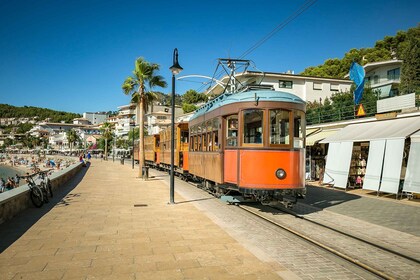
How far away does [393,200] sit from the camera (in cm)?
1328

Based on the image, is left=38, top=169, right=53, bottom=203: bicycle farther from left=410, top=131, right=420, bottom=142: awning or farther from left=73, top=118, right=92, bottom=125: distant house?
left=73, top=118, right=92, bottom=125: distant house

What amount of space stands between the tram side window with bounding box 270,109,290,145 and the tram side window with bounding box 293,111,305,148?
0.71 feet

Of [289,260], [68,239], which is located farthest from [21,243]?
[289,260]

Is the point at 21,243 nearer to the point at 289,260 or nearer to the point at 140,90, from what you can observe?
the point at 289,260

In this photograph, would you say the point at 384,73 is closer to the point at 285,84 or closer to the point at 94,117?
the point at 285,84

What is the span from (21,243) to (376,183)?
44.1 feet

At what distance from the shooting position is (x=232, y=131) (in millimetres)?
10031

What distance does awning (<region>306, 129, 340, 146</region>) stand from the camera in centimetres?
1911

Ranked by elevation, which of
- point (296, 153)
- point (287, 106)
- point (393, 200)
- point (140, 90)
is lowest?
point (393, 200)

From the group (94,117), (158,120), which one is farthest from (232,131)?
(94,117)

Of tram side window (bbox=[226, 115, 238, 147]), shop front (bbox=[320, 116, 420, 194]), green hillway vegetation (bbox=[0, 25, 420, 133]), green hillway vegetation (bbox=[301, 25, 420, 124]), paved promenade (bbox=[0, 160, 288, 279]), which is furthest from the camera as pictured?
green hillway vegetation (bbox=[0, 25, 420, 133])

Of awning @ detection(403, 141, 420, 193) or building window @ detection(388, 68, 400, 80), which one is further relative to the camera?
building window @ detection(388, 68, 400, 80)

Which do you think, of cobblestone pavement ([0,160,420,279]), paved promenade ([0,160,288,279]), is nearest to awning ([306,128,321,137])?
cobblestone pavement ([0,160,420,279])

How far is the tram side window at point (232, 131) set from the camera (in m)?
9.81
